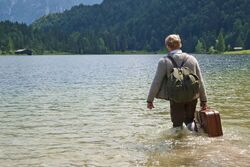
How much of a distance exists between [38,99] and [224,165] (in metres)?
21.1

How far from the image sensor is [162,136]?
52.2 feet

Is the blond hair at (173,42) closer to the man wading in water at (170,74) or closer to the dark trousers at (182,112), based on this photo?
the man wading in water at (170,74)

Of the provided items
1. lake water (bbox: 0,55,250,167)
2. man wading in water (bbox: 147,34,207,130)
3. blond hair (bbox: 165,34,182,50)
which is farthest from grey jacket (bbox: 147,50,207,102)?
lake water (bbox: 0,55,250,167)

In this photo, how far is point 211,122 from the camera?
47.4ft

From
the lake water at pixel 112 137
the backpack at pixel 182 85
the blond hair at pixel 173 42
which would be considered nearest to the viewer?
the lake water at pixel 112 137

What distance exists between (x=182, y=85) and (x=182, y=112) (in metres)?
1.25

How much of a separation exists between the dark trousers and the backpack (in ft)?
1.61

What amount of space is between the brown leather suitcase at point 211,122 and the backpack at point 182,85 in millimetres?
882

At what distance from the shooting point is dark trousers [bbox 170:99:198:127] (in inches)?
567

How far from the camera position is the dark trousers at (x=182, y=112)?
14.4m

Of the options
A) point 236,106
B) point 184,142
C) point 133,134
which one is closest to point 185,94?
point 184,142

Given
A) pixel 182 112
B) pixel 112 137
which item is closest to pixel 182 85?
pixel 182 112

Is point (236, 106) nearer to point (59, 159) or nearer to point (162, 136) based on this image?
point (162, 136)

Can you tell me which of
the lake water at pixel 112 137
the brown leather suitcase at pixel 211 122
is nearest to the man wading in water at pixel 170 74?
the brown leather suitcase at pixel 211 122
